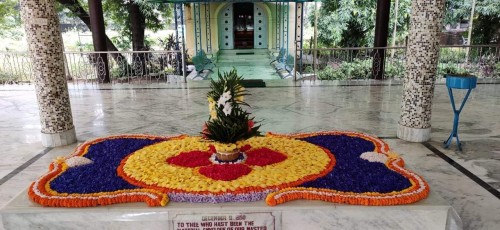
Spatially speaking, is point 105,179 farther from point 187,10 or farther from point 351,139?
point 187,10

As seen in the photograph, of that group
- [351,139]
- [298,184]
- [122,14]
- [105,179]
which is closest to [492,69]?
[351,139]

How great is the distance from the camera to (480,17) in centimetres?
1342

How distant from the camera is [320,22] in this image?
14.3 m

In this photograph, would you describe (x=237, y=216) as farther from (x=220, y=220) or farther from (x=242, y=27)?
(x=242, y=27)

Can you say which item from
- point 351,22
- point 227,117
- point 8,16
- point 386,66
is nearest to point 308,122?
point 227,117

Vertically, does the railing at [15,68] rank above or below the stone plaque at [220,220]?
above

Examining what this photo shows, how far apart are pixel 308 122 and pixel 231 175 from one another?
2.61 meters

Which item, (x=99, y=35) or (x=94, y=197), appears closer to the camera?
(x=94, y=197)

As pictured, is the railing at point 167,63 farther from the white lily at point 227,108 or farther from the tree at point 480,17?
the white lily at point 227,108

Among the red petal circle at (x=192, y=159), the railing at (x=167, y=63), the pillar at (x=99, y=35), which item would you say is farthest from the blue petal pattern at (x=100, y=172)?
the pillar at (x=99, y=35)

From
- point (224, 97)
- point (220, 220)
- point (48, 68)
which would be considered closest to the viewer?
point (220, 220)

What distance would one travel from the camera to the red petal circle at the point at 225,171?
2.77m

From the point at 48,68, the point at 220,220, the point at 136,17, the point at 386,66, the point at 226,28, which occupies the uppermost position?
the point at 136,17

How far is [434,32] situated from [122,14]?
1117cm
